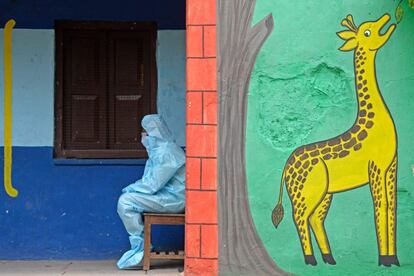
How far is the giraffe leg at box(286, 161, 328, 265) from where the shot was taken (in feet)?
23.7

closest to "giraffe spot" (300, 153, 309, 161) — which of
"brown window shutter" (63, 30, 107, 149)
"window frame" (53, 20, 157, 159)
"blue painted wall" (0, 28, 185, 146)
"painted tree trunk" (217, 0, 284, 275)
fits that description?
"painted tree trunk" (217, 0, 284, 275)

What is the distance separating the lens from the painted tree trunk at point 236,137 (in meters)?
7.23

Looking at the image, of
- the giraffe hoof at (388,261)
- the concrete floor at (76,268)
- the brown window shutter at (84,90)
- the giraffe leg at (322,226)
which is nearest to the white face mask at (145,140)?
the brown window shutter at (84,90)

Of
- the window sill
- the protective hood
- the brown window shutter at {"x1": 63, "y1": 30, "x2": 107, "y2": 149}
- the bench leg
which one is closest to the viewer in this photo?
the bench leg

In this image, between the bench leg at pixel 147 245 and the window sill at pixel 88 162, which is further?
the window sill at pixel 88 162

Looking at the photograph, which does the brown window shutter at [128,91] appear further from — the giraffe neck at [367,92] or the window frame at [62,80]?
the giraffe neck at [367,92]

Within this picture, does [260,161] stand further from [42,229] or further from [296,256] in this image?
[42,229]

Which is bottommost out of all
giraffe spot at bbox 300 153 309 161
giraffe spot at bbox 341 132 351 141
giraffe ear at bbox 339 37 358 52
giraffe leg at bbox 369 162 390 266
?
giraffe leg at bbox 369 162 390 266

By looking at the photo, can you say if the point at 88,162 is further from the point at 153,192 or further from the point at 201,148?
the point at 201,148

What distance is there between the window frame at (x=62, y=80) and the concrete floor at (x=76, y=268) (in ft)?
3.86

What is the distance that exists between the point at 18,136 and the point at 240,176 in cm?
281

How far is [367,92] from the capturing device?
23.7 ft

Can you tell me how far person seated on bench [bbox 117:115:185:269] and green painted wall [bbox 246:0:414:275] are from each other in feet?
3.33

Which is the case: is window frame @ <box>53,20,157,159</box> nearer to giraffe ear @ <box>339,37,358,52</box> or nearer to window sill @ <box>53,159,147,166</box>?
window sill @ <box>53,159,147,166</box>
